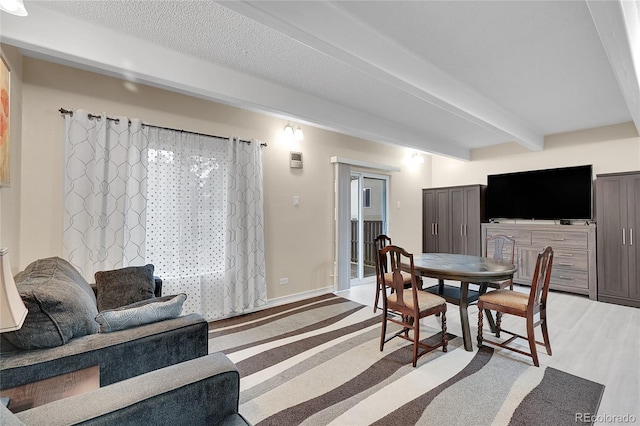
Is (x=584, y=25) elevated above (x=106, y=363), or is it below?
above

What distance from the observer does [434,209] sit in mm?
6184

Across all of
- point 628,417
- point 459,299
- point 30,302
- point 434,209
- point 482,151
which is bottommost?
point 628,417

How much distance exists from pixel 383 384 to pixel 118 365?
1.72 metres

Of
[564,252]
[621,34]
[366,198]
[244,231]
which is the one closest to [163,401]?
[244,231]

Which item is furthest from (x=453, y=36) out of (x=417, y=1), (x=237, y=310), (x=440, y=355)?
(x=237, y=310)

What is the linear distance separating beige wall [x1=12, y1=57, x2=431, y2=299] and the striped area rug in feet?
4.68

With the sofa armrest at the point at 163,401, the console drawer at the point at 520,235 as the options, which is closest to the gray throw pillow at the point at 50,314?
the sofa armrest at the point at 163,401

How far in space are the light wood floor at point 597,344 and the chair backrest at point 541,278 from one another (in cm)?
53

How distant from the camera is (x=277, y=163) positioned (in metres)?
4.08

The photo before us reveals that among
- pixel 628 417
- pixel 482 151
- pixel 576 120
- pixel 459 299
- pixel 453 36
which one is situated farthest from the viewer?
pixel 482 151

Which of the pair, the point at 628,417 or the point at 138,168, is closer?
the point at 628,417

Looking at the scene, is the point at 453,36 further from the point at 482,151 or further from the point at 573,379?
the point at 482,151

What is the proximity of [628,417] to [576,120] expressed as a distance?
4.08 metres

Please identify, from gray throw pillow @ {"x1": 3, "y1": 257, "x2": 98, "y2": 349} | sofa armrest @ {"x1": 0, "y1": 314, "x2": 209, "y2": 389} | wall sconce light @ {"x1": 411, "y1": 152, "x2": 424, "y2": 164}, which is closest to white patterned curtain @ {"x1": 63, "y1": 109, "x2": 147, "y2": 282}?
gray throw pillow @ {"x1": 3, "y1": 257, "x2": 98, "y2": 349}
